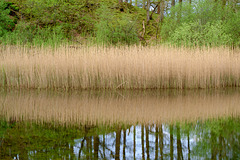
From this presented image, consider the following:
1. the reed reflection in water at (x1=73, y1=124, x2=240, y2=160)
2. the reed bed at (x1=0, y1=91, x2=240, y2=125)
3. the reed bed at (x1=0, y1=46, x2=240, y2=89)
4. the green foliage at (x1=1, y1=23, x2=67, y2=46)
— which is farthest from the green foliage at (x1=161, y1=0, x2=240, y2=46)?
the reed reflection in water at (x1=73, y1=124, x2=240, y2=160)

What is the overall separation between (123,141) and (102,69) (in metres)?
4.11

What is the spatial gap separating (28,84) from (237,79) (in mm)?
6045

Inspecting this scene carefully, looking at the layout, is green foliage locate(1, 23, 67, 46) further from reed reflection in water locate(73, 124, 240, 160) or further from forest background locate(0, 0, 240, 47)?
reed reflection in water locate(73, 124, 240, 160)

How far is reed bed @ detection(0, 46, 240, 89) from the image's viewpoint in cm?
685

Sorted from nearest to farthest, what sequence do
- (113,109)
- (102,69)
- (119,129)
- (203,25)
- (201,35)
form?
(119,129) < (113,109) < (102,69) < (201,35) < (203,25)

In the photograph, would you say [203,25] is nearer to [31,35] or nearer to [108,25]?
[108,25]

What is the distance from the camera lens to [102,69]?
682 centimetres

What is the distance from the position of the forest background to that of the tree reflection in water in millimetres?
5838

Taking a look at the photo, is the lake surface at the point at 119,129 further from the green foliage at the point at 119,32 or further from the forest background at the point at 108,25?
the green foliage at the point at 119,32

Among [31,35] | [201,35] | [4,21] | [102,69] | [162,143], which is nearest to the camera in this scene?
[162,143]

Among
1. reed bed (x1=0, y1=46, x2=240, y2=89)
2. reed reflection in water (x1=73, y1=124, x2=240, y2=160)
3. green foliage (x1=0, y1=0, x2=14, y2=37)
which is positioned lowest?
reed reflection in water (x1=73, y1=124, x2=240, y2=160)

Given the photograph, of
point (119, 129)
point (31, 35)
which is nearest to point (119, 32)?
point (31, 35)

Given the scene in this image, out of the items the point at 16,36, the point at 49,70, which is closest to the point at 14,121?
the point at 49,70

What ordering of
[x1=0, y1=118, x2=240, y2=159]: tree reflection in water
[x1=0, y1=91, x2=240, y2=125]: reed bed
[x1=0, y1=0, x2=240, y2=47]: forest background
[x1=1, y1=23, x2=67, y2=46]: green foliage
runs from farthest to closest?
[x1=1, y1=23, x2=67, y2=46]: green foliage
[x1=0, y1=0, x2=240, y2=47]: forest background
[x1=0, y1=91, x2=240, y2=125]: reed bed
[x1=0, y1=118, x2=240, y2=159]: tree reflection in water
